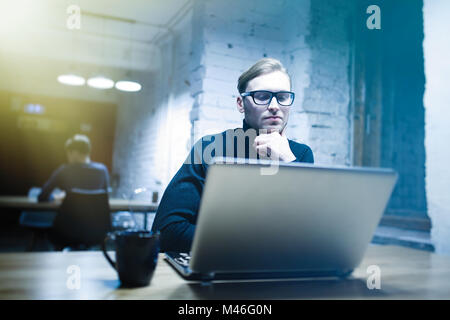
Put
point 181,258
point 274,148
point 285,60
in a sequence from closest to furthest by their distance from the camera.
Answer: point 181,258 → point 274,148 → point 285,60

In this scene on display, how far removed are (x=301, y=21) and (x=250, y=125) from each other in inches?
57.4

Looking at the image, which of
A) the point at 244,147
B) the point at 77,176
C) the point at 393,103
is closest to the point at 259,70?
the point at 244,147

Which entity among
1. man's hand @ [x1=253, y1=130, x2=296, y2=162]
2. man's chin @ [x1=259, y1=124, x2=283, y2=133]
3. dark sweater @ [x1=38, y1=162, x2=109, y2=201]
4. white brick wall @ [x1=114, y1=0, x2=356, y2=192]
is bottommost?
dark sweater @ [x1=38, y1=162, x2=109, y2=201]

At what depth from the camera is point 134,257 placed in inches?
23.8

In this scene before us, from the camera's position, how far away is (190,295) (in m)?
0.59

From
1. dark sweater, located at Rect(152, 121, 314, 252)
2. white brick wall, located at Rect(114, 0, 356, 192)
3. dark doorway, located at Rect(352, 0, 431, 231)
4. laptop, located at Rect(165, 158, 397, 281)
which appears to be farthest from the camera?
dark doorway, located at Rect(352, 0, 431, 231)

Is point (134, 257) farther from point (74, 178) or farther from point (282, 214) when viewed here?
point (74, 178)

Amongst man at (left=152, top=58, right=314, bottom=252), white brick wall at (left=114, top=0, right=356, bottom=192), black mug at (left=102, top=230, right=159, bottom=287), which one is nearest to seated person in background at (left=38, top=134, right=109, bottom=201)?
white brick wall at (left=114, top=0, right=356, bottom=192)

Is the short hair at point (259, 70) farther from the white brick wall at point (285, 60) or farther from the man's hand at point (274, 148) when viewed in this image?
the white brick wall at point (285, 60)

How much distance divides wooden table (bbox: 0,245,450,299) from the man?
0.16m

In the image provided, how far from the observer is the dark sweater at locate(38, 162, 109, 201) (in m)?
2.80

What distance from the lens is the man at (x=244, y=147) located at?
0.98 m

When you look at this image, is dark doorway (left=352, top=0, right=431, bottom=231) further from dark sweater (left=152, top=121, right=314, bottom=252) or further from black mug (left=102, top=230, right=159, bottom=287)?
black mug (left=102, top=230, right=159, bottom=287)

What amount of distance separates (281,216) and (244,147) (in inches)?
28.9
